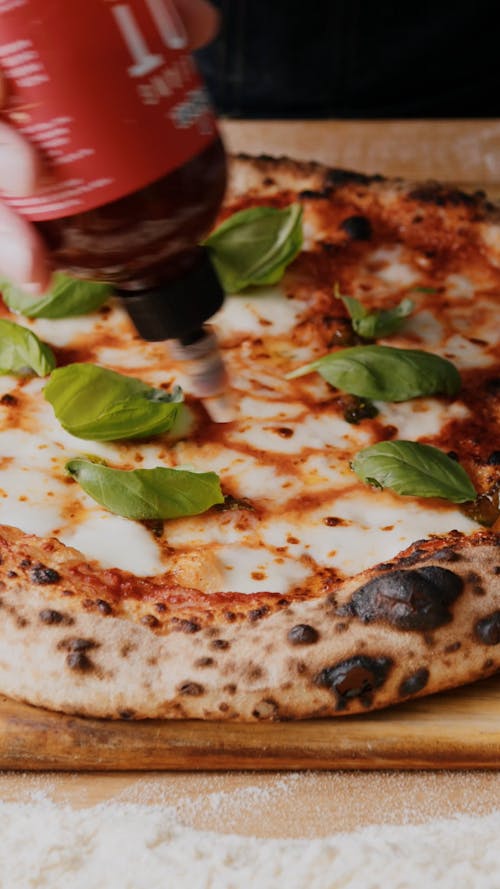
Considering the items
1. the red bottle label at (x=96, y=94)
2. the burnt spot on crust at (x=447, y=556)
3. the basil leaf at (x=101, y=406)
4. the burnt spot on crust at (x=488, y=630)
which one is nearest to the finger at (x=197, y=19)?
the red bottle label at (x=96, y=94)

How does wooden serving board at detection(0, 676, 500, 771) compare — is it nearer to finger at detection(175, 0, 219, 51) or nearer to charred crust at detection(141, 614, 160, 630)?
charred crust at detection(141, 614, 160, 630)

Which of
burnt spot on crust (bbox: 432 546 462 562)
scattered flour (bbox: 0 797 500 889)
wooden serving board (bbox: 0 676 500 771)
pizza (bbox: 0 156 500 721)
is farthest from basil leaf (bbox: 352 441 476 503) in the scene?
scattered flour (bbox: 0 797 500 889)

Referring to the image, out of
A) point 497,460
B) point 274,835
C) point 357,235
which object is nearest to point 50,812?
point 274,835

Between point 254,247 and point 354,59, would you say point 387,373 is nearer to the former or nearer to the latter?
point 254,247

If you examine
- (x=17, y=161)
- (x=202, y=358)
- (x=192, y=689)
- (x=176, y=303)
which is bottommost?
(x=192, y=689)

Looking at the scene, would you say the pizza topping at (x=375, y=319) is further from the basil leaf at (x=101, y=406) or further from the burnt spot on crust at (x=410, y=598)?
the burnt spot on crust at (x=410, y=598)

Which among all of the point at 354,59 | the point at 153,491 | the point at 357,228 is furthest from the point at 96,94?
the point at 354,59

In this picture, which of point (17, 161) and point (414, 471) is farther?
point (414, 471)
